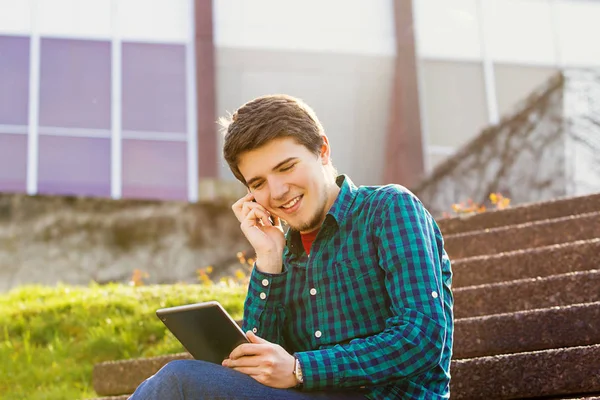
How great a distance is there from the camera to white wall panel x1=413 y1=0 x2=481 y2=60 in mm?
12078

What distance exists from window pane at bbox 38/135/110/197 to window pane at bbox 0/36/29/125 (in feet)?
1.44

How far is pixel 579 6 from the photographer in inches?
500

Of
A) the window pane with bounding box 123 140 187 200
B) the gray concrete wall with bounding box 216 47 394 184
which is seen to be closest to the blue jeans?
the window pane with bounding box 123 140 187 200

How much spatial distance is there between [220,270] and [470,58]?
506 centimetres

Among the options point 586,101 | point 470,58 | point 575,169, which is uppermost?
point 470,58

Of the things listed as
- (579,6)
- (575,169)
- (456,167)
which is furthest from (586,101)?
(579,6)

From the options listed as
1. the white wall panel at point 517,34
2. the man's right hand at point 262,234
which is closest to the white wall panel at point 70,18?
the white wall panel at point 517,34

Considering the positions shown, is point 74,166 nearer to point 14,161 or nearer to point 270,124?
point 14,161

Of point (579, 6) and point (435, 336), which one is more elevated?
point (579, 6)

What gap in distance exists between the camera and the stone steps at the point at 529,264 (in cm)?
487

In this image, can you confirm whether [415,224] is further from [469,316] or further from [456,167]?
[456,167]

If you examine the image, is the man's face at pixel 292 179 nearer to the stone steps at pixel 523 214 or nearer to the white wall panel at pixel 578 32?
the stone steps at pixel 523 214

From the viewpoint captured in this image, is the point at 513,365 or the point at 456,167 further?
the point at 456,167

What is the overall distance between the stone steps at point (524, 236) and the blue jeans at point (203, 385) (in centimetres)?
338
